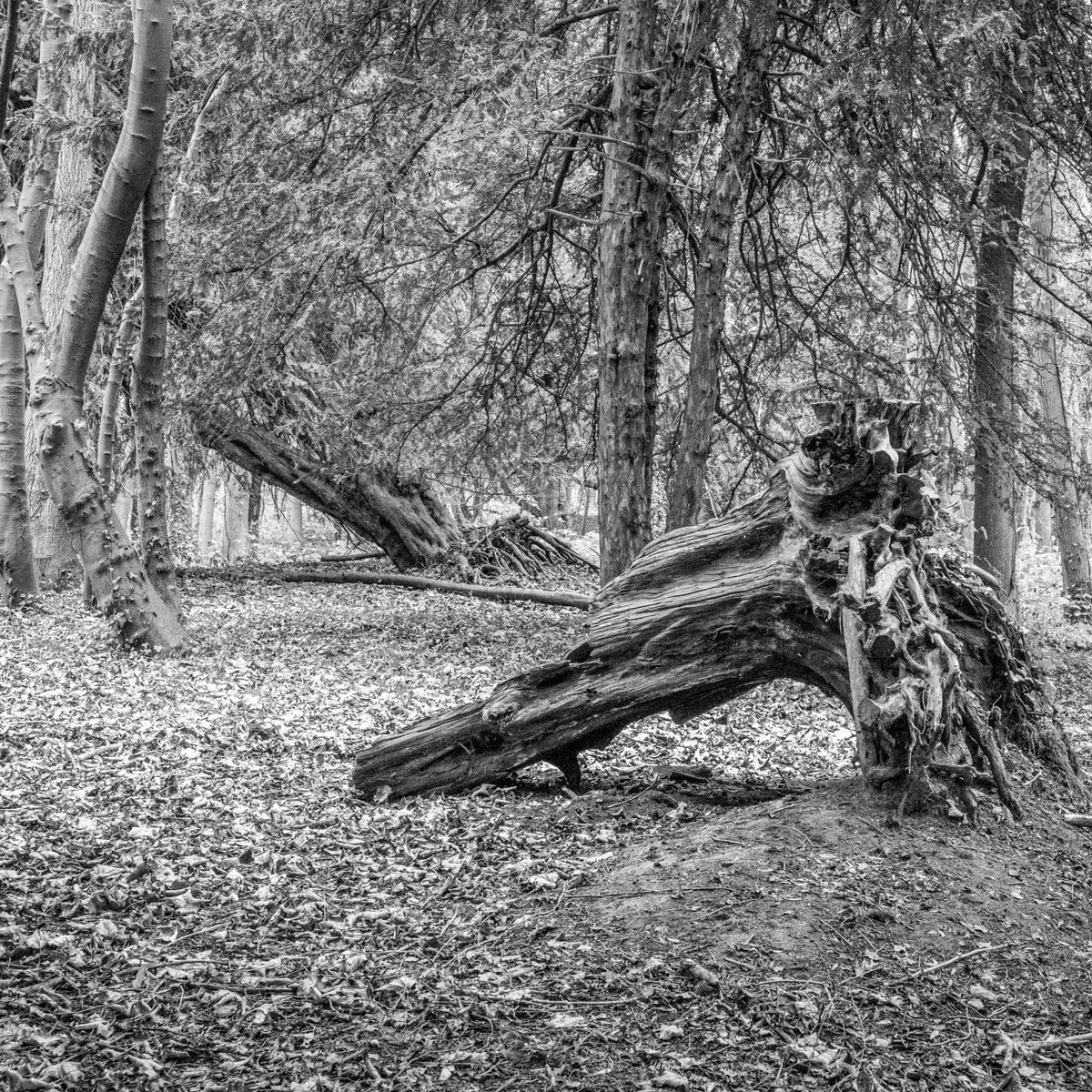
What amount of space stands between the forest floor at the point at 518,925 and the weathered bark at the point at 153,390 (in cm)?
215

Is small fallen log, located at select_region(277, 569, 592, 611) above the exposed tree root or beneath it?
beneath

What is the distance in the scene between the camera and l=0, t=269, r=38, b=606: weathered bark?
30.5 feet

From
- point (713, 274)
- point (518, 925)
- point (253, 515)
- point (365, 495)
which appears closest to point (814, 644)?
point (518, 925)

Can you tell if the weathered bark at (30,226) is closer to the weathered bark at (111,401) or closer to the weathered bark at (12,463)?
the weathered bark at (12,463)

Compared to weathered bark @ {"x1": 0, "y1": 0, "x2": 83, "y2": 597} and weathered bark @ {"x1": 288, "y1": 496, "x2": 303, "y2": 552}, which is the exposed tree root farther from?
weathered bark @ {"x1": 288, "y1": 496, "x2": 303, "y2": 552}

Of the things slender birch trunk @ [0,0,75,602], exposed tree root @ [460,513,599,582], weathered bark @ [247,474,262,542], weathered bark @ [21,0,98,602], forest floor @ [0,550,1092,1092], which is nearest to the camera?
forest floor @ [0,550,1092,1092]

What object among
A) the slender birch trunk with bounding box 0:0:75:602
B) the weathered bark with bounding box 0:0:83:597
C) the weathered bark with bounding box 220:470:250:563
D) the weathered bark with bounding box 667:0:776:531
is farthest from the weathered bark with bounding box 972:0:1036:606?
the weathered bark with bounding box 220:470:250:563

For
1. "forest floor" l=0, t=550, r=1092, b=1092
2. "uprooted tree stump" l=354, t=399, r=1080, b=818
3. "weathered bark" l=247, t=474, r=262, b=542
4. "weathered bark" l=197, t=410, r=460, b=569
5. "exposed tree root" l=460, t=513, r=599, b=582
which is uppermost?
"weathered bark" l=247, t=474, r=262, b=542

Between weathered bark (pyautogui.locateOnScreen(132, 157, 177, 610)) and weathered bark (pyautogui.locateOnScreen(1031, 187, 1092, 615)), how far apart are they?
5917 mm

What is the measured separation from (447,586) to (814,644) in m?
7.47

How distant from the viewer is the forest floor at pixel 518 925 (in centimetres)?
260

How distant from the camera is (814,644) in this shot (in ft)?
14.1

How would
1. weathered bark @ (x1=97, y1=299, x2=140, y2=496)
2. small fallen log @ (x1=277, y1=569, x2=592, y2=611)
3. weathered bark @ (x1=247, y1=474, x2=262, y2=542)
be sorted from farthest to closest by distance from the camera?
weathered bark @ (x1=247, y1=474, x2=262, y2=542), small fallen log @ (x1=277, y1=569, x2=592, y2=611), weathered bark @ (x1=97, y1=299, x2=140, y2=496)

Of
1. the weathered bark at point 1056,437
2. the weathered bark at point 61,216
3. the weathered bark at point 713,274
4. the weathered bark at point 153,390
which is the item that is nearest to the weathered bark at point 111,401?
the weathered bark at point 61,216
